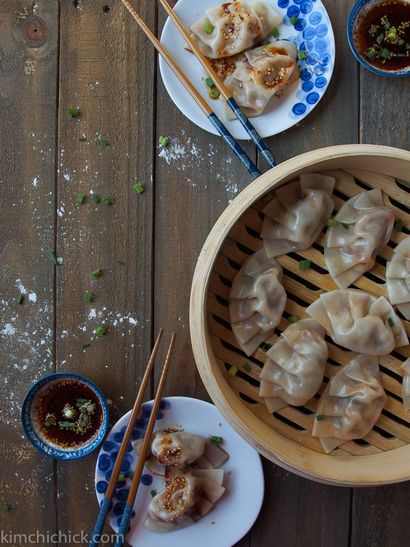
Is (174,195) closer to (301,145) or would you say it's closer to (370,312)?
(301,145)

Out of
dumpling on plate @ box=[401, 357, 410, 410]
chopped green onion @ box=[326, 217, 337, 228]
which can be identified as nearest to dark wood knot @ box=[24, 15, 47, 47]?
chopped green onion @ box=[326, 217, 337, 228]

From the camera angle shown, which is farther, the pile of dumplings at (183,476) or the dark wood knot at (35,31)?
the dark wood knot at (35,31)

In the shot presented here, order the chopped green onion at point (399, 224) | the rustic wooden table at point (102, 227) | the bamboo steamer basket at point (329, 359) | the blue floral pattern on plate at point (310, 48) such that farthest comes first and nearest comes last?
1. the rustic wooden table at point (102, 227)
2. the blue floral pattern on plate at point (310, 48)
3. the chopped green onion at point (399, 224)
4. the bamboo steamer basket at point (329, 359)

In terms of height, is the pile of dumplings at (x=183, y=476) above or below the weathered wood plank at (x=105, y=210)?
below

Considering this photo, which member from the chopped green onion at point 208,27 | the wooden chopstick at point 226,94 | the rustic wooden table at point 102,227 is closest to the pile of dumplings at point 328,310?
the wooden chopstick at point 226,94

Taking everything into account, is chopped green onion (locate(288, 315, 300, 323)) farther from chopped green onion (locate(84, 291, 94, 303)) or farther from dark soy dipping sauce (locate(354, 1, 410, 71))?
dark soy dipping sauce (locate(354, 1, 410, 71))

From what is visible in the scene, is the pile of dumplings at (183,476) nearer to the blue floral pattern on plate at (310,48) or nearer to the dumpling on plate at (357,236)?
the dumpling on plate at (357,236)

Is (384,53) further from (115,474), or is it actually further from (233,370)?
(115,474)
